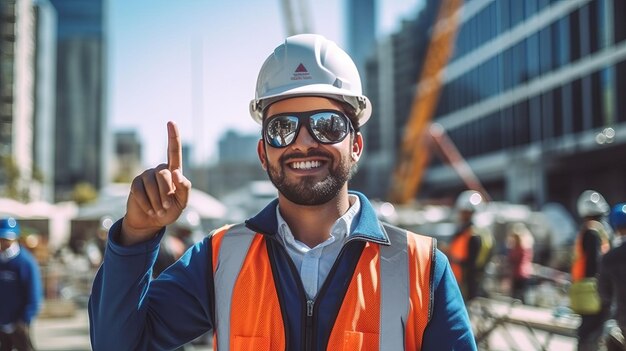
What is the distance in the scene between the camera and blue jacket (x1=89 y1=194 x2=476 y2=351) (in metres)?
1.92

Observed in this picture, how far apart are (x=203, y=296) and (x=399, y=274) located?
1.90 feet

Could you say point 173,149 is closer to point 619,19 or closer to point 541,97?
point 619,19

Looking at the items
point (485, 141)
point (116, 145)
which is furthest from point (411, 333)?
point (116, 145)

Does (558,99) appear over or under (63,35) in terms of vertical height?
under

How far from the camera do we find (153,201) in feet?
6.14

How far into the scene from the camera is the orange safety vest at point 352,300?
2084mm

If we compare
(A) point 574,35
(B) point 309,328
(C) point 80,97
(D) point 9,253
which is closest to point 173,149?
(B) point 309,328

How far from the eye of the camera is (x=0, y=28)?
5988 cm

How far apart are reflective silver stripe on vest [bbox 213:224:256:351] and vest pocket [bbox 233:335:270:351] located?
0.18 feet

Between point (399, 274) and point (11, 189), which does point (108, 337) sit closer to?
point (399, 274)

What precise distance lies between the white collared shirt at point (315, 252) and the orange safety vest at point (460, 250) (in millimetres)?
7124

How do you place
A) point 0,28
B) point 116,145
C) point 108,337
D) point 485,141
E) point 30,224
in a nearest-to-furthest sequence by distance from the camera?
point 108,337, point 30,224, point 485,141, point 0,28, point 116,145

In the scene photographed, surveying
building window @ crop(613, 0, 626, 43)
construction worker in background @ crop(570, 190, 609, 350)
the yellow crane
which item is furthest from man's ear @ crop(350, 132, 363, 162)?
the yellow crane

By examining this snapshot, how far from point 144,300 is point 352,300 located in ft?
1.88
